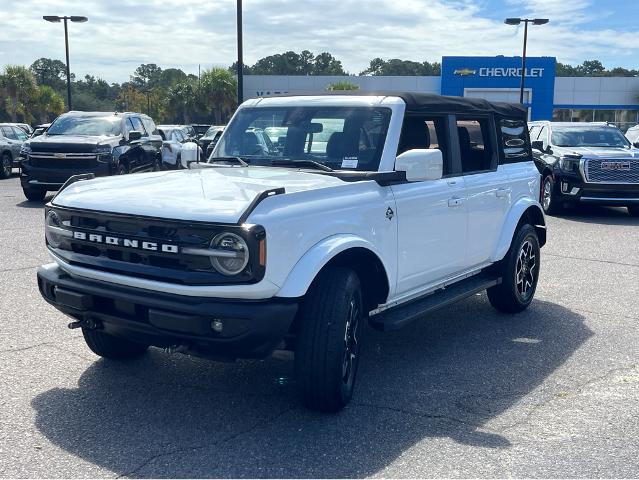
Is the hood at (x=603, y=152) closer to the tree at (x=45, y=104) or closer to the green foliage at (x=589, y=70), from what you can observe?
the tree at (x=45, y=104)

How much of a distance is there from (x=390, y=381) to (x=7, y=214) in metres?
10.5

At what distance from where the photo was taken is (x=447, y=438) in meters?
4.07

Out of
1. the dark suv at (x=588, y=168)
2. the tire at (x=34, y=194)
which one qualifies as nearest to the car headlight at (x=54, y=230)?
the dark suv at (x=588, y=168)

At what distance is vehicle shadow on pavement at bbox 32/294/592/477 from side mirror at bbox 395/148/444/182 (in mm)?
1417

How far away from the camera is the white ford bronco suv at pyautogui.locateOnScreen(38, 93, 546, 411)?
384 cm

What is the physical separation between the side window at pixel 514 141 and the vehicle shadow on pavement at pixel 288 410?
1.84 metres

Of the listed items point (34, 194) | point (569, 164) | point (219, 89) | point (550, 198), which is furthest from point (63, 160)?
point (219, 89)

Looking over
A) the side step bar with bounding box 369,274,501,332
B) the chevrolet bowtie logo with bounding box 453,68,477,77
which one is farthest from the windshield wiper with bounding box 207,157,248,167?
the chevrolet bowtie logo with bounding box 453,68,477,77

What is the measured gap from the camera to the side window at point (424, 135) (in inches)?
209

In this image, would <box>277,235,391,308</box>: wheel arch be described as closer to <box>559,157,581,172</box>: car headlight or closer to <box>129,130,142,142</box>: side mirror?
<box>559,157,581,172</box>: car headlight

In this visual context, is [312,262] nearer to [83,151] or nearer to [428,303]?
[428,303]

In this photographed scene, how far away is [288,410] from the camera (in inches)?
174

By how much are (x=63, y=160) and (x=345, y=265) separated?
11.4 meters

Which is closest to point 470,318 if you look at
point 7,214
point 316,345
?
point 316,345
